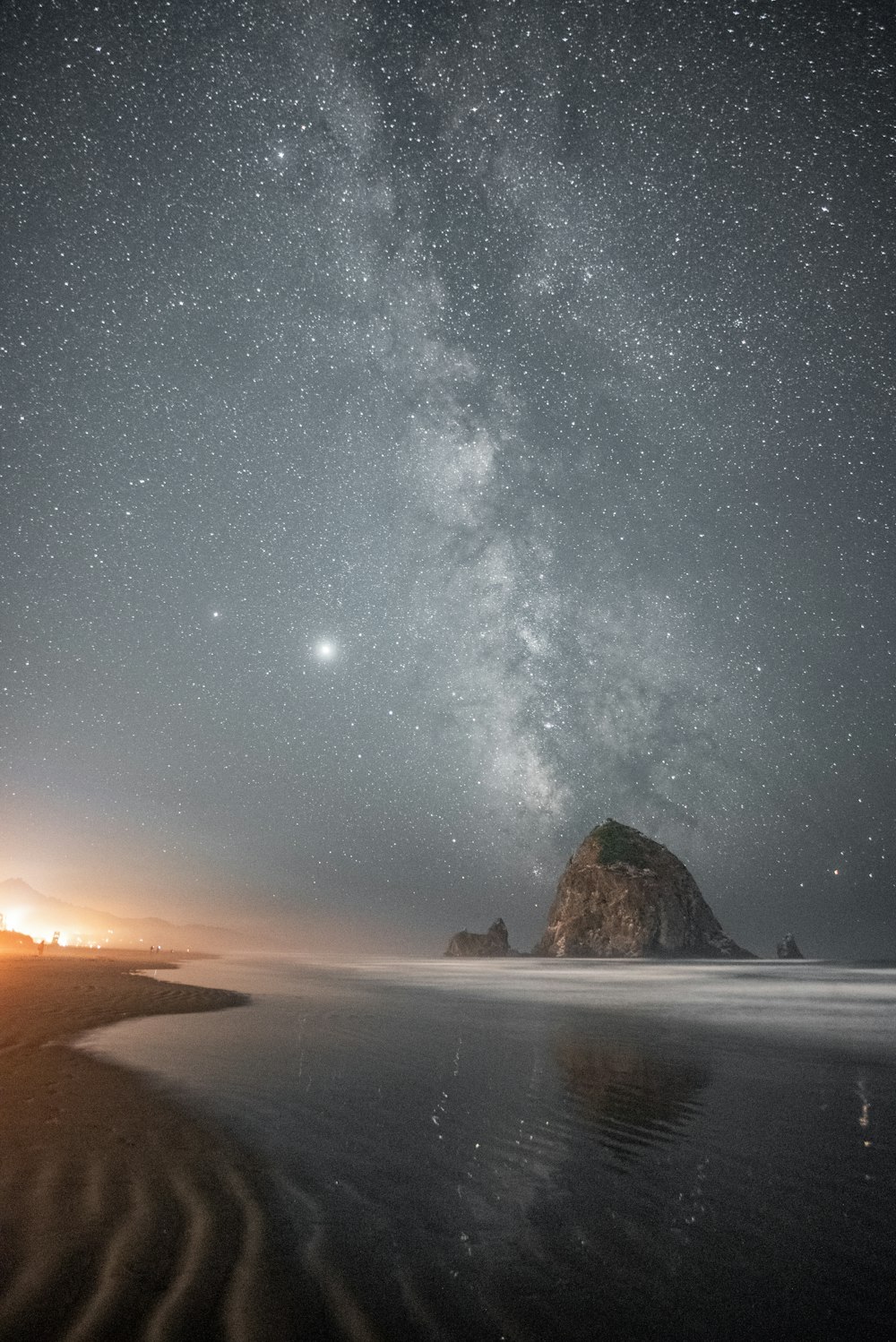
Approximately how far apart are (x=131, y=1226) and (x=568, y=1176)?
420 cm

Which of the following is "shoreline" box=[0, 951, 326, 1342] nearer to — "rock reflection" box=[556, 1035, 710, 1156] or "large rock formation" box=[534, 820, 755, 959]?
"rock reflection" box=[556, 1035, 710, 1156]

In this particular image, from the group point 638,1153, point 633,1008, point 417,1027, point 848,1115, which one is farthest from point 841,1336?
point 633,1008

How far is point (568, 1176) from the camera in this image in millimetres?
6680

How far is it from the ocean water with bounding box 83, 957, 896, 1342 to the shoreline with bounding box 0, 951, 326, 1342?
1.24ft

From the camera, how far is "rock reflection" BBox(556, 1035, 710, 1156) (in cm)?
850

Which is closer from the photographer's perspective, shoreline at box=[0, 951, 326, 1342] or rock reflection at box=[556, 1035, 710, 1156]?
shoreline at box=[0, 951, 326, 1342]

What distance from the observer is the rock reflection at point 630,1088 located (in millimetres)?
8500

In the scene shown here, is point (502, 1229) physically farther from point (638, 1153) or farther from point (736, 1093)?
point (736, 1093)

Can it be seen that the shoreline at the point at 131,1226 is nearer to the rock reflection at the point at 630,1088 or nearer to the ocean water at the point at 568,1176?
the ocean water at the point at 568,1176

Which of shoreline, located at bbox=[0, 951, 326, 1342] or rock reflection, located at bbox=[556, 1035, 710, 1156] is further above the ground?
shoreline, located at bbox=[0, 951, 326, 1342]

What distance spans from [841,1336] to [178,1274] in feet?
13.9

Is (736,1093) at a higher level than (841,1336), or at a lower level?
lower

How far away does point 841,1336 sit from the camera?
3963 millimetres

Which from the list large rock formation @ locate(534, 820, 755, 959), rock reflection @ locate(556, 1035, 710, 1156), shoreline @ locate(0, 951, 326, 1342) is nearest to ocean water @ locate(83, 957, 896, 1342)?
rock reflection @ locate(556, 1035, 710, 1156)
